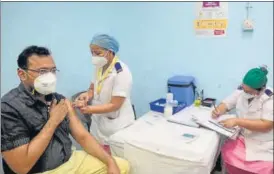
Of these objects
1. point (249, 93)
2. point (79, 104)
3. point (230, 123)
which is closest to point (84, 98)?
point (79, 104)

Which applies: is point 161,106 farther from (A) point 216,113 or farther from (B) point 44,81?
(B) point 44,81

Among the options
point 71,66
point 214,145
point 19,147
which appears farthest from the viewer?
point 71,66

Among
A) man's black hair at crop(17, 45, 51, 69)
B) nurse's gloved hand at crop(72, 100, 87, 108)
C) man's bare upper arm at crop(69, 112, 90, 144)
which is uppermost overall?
man's black hair at crop(17, 45, 51, 69)

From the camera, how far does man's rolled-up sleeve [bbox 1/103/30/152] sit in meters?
1.20

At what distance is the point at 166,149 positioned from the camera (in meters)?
1.42

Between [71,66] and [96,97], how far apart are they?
376 millimetres

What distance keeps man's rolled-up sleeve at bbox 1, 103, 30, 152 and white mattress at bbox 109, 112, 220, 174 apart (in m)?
0.53

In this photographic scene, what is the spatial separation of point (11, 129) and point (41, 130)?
0.13m

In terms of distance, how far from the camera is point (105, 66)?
1837 millimetres

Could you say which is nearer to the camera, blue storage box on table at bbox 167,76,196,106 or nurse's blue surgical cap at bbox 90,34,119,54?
nurse's blue surgical cap at bbox 90,34,119,54

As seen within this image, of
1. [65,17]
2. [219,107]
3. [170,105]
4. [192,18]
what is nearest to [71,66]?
[65,17]

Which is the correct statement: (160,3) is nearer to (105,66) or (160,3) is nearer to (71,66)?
(105,66)

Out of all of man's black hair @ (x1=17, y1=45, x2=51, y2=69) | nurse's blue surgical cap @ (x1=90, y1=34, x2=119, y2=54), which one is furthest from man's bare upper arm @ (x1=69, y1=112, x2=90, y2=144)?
nurse's blue surgical cap @ (x1=90, y1=34, x2=119, y2=54)

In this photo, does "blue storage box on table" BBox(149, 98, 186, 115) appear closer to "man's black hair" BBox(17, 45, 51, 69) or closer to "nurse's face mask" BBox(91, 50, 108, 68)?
"nurse's face mask" BBox(91, 50, 108, 68)
